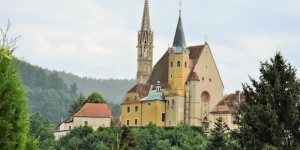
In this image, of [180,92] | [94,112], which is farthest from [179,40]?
[94,112]

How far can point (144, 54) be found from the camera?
Result: 113812 millimetres

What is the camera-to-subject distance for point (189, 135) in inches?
3388

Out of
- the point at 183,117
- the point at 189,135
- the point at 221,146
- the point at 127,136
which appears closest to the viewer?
the point at 221,146

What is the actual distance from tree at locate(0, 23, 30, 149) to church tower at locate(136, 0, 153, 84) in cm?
9400

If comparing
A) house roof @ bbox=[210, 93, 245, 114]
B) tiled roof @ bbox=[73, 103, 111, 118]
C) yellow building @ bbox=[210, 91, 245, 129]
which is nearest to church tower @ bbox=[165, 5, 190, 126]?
yellow building @ bbox=[210, 91, 245, 129]

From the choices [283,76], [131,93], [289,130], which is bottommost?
[289,130]

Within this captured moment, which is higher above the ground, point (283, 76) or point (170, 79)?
point (170, 79)

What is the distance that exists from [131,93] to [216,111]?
40.0ft

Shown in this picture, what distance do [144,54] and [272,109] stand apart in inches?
3344

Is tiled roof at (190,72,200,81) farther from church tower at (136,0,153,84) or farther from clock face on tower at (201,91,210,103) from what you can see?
church tower at (136,0,153,84)

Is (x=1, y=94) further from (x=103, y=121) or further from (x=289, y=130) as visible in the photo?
(x=103, y=121)

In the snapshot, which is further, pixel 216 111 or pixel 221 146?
pixel 216 111

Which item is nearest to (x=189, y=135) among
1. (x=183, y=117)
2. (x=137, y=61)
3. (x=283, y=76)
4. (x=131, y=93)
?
(x=183, y=117)

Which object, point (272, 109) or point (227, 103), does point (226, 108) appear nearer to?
point (227, 103)
